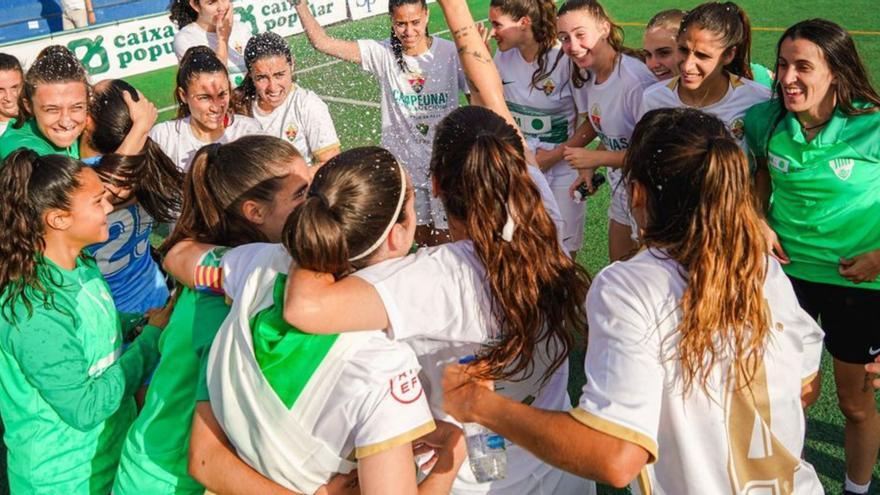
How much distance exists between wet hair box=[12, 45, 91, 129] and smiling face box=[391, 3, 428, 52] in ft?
7.21

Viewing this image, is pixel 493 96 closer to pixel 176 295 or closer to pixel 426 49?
pixel 176 295

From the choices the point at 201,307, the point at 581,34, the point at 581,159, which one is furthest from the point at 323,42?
the point at 201,307

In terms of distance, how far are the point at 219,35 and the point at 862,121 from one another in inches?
181

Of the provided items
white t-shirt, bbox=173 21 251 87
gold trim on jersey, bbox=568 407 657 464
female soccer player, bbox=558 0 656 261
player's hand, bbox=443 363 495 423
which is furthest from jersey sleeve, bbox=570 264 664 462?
white t-shirt, bbox=173 21 251 87

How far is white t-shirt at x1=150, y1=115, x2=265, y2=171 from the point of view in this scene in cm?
504

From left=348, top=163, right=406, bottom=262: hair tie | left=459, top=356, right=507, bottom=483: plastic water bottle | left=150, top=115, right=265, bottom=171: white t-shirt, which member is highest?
left=348, top=163, right=406, bottom=262: hair tie

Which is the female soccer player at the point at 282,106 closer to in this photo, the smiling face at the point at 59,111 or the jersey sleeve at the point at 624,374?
the smiling face at the point at 59,111

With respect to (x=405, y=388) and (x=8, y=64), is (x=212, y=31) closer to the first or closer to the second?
(x=8, y=64)

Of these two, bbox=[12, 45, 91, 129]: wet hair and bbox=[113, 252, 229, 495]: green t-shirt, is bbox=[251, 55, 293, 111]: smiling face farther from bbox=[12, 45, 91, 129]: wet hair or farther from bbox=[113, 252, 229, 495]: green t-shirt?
bbox=[113, 252, 229, 495]: green t-shirt

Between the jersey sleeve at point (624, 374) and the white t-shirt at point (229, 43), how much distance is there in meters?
5.07

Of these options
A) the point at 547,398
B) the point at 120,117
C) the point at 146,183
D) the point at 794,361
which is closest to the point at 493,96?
the point at 547,398

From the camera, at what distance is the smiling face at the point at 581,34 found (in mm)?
4949

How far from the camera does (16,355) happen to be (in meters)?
2.73

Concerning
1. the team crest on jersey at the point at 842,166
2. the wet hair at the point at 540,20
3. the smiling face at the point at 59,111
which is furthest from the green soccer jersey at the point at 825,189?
the smiling face at the point at 59,111
